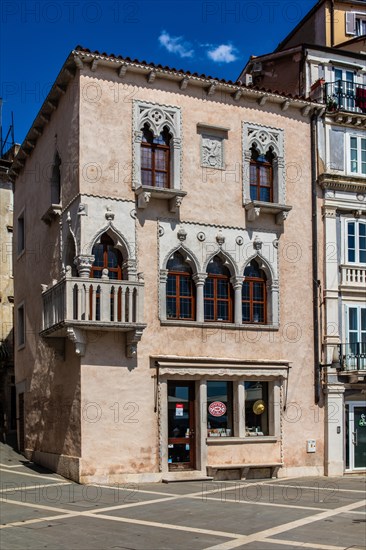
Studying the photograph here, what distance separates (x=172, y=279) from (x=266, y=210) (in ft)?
13.2

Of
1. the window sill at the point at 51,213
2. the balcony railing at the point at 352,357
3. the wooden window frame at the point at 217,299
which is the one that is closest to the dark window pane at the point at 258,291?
the wooden window frame at the point at 217,299

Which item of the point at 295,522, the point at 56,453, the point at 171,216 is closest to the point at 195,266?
the point at 171,216

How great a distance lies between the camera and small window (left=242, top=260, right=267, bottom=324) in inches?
974

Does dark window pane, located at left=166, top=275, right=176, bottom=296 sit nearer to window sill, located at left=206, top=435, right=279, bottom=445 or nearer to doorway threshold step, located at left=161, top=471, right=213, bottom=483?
window sill, located at left=206, top=435, right=279, bottom=445

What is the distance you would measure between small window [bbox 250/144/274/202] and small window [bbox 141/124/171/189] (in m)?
3.17

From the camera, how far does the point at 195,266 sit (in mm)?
23828

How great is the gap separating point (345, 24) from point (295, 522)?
76.1 feet

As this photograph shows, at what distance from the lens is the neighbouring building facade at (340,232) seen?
2553 centimetres

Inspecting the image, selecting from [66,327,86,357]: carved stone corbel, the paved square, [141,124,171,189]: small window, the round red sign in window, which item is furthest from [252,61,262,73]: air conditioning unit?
the paved square

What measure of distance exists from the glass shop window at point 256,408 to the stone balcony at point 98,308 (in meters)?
4.44

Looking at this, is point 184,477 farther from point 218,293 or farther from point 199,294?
point 218,293

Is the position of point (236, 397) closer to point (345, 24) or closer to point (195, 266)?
point (195, 266)

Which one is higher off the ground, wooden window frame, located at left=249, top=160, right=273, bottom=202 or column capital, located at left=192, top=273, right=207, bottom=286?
wooden window frame, located at left=249, top=160, right=273, bottom=202

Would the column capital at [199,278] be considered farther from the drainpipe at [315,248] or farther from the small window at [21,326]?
the small window at [21,326]
